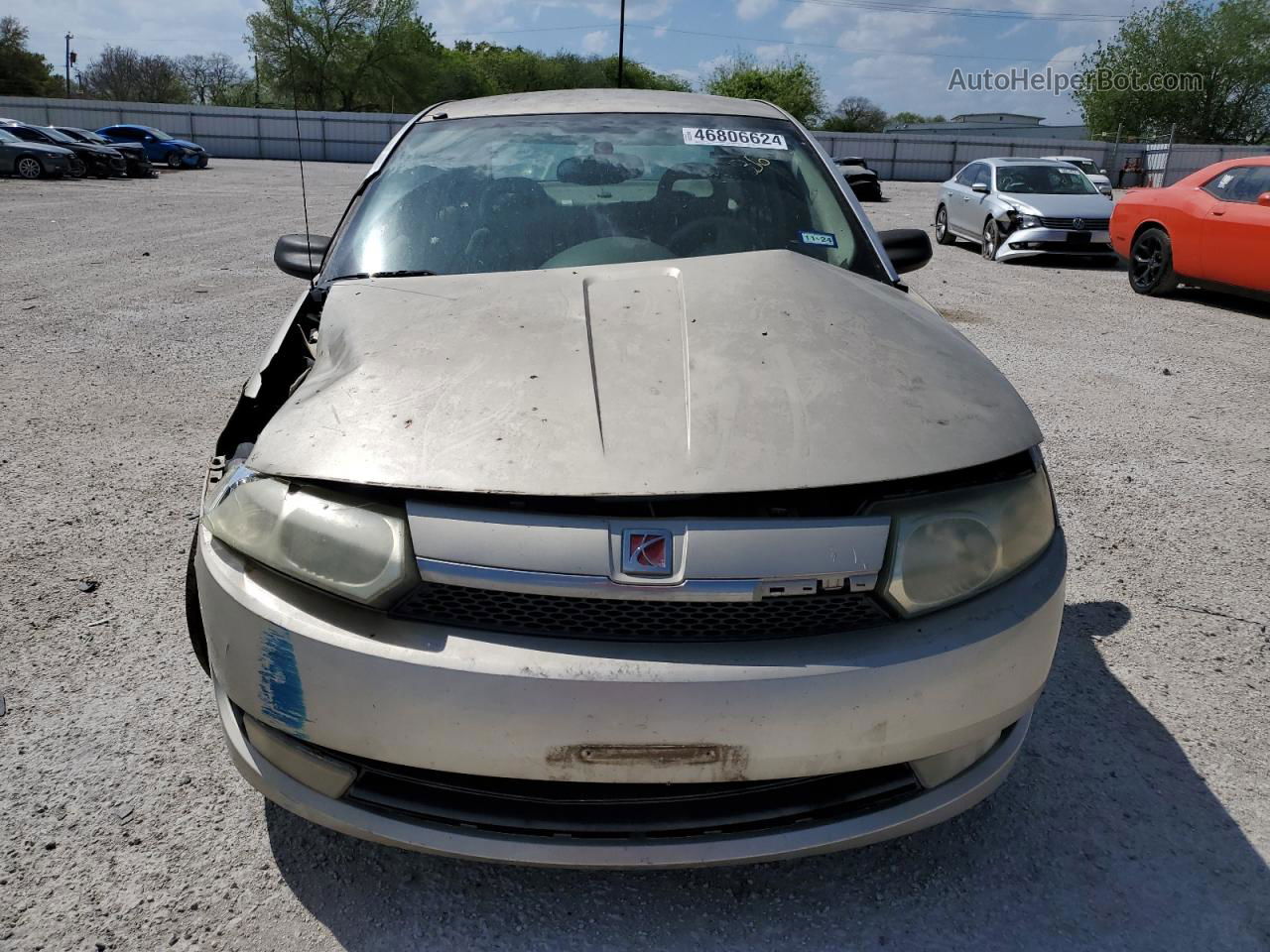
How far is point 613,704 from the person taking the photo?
148cm

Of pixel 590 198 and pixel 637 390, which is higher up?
pixel 590 198

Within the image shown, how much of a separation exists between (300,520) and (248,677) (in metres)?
0.29

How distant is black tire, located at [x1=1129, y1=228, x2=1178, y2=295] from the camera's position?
32.1 ft

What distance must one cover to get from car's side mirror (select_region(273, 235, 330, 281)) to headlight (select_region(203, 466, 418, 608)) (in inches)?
52.0

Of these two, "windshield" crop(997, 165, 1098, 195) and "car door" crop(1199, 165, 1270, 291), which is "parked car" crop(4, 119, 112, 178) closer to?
"windshield" crop(997, 165, 1098, 195)

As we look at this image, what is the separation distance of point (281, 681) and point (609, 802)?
0.60m

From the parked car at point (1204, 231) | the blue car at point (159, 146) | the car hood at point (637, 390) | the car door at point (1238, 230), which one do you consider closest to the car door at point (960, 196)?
the parked car at point (1204, 231)

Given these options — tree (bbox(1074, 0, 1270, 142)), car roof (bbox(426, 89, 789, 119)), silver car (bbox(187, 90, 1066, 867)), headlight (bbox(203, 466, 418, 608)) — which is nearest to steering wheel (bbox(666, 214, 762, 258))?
car roof (bbox(426, 89, 789, 119))

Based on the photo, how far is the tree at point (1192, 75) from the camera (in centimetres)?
4919

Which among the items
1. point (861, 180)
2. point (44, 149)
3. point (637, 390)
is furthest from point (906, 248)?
point (44, 149)

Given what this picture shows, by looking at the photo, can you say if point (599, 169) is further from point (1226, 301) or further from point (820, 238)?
point (1226, 301)

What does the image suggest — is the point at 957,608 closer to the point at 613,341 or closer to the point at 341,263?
the point at 613,341

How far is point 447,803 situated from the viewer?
1.61 meters

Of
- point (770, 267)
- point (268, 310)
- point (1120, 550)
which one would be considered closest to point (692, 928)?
point (770, 267)
